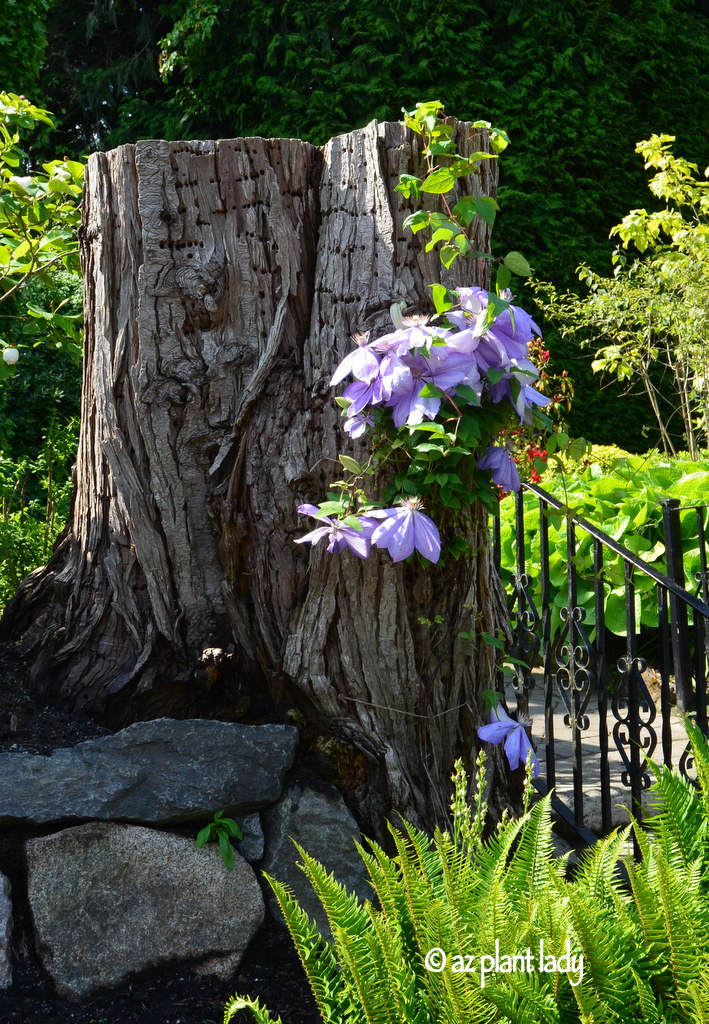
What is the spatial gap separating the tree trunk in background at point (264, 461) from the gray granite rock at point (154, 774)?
0.54 ft

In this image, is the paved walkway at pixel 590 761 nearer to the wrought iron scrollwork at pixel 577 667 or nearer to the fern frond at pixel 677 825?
the wrought iron scrollwork at pixel 577 667

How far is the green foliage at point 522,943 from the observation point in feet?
3.80

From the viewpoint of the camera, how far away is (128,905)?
199 cm

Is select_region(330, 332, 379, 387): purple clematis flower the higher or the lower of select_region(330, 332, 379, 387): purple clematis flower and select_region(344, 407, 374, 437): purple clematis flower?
the higher

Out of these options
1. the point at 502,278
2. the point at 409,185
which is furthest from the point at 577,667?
the point at 409,185

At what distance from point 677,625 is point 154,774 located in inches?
65.7

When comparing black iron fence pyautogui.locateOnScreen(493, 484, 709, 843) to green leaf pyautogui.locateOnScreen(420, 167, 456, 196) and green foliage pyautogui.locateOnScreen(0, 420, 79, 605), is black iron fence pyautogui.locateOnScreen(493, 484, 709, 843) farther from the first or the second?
green foliage pyautogui.locateOnScreen(0, 420, 79, 605)

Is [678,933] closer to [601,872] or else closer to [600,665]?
A: [601,872]

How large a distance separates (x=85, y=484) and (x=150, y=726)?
2.41 feet

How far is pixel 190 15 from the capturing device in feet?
32.6

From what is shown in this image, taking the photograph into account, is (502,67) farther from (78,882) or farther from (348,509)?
(78,882)

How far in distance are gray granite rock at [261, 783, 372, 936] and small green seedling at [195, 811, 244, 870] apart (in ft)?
0.34

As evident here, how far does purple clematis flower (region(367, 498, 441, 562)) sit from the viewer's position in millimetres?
2035

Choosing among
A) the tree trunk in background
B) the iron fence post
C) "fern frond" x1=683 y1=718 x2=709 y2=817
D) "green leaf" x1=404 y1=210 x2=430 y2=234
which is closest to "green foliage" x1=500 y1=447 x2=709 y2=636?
the iron fence post
